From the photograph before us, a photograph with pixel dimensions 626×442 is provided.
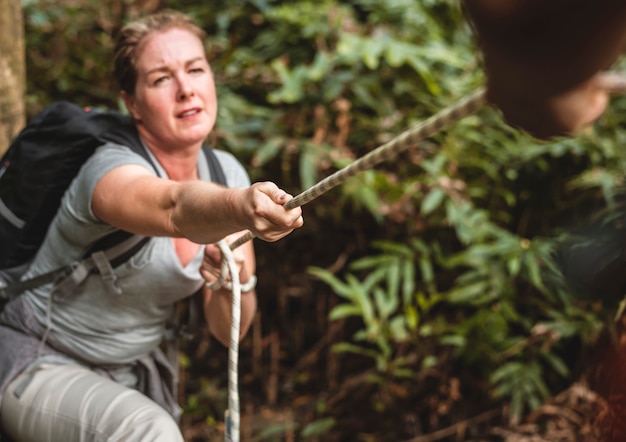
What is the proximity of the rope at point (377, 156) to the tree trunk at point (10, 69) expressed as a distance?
1280 millimetres

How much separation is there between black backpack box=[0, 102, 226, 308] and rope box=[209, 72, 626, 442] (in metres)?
0.39

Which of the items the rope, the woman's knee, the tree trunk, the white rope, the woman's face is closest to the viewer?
the rope

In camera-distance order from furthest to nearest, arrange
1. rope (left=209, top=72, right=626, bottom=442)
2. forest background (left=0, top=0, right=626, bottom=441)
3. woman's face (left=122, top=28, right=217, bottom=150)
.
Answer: forest background (left=0, top=0, right=626, bottom=441) → woman's face (left=122, top=28, right=217, bottom=150) → rope (left=209, top=72, right=626, bottom=442)

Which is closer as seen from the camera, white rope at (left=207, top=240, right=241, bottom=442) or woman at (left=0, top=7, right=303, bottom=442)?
white rope at (left=207, top=240, right=241, bottom=442)

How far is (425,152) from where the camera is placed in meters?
3.56

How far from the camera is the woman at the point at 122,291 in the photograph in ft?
6.01

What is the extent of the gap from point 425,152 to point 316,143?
549mm

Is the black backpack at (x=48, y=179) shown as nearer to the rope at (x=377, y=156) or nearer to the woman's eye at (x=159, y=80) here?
the woman's eye at (x=159, y=80)

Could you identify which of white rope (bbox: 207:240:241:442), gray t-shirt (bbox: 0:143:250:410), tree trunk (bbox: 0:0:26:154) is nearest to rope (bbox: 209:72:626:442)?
white rope (bbox: 207:240:241:442)

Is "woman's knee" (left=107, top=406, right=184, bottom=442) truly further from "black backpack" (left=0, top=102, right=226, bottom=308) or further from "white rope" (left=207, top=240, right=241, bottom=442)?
"black backpack" (left=0, top=102, right=226, bottom=308)

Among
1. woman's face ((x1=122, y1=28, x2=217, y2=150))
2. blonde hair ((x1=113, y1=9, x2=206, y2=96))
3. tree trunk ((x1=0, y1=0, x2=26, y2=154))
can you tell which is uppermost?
tree trunk ((x1=0, y1=0, x2=26, y2=154))

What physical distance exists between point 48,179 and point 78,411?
626mm

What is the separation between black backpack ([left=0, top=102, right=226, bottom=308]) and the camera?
1938 millimetres

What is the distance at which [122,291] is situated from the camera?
78.3 inches
